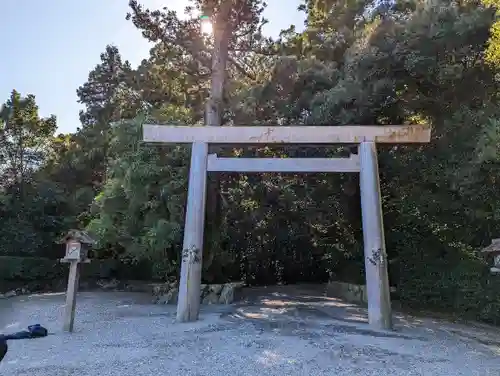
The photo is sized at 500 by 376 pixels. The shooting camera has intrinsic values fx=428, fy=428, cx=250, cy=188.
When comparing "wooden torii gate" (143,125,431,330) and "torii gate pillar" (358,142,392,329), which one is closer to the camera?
"torii gate pillar" (358,142,392,329)

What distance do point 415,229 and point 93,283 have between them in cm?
1020

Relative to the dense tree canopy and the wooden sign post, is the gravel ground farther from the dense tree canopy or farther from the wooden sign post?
the dense tree canopy

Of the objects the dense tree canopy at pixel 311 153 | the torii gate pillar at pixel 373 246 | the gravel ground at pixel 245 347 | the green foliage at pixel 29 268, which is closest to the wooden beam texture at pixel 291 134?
the torii gate pillar at pixel 373 246

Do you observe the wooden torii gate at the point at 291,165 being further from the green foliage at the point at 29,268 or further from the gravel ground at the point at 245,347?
the green foliage at the point at 29,268

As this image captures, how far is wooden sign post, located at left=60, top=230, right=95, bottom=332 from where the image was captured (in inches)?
242

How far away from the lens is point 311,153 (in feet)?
32.2

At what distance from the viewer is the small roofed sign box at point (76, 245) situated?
621cm

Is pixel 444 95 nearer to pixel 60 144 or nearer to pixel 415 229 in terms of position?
pixel 415 229

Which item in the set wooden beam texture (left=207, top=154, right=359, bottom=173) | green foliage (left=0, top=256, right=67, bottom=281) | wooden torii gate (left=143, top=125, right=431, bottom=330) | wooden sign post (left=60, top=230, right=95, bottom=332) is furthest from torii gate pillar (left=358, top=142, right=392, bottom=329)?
green foliage (left=0, top=256, right=67, bottom=281)

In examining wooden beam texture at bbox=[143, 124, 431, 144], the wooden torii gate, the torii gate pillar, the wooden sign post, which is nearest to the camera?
the wooden sign post

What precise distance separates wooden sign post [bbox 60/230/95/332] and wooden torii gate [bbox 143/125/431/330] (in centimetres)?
153

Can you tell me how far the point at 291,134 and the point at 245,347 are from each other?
3.58m

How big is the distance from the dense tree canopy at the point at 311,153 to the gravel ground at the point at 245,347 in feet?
6.23

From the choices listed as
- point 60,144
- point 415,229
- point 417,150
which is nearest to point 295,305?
point 415,229
